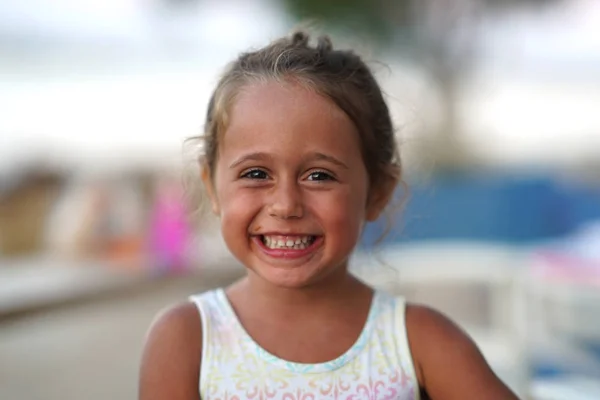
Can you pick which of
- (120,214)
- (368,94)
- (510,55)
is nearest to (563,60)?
(510,55)

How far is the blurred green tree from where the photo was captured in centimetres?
901

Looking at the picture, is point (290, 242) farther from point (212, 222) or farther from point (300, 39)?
point (212, 222)

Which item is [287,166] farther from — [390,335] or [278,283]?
[390,335]

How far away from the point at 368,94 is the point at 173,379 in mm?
624

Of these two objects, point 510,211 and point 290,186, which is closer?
point 290,186

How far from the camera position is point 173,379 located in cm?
122

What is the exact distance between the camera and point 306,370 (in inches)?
48.1

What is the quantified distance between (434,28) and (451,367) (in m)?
8.38

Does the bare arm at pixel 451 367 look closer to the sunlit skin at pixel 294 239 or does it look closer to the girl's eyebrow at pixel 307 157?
the sunlit skin at pixel 294 239

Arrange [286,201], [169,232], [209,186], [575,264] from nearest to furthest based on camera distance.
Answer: [286,201] → [209,186] → [575,264] → [169,232]

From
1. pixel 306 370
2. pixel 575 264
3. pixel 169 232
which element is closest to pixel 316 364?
pixel 306 370

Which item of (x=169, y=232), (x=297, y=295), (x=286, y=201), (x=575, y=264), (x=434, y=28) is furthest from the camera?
(x=434, y=28)

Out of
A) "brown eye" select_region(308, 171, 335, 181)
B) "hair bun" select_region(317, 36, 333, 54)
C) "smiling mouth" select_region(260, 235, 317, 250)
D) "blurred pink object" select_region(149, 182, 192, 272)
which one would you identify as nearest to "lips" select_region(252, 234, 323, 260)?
"smiling mouth" select_region(260, 235, 317, 250)

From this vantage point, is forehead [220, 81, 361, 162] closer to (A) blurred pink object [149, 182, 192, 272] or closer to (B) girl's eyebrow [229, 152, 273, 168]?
(B) girl's eyebrow [229, 152, 273, 168]
